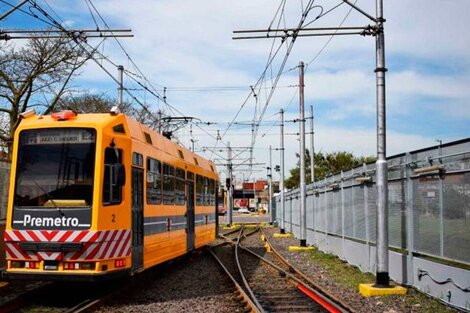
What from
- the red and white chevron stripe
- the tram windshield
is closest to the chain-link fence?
the red and white chevron stripe

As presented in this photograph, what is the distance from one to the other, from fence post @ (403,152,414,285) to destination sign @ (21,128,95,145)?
20.8 feet

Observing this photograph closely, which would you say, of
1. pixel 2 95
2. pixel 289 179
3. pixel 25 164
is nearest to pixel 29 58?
pixel 2 95

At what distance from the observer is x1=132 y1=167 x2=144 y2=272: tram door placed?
12.3 m

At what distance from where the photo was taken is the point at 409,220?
489 inches

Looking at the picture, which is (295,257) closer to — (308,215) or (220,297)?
(308,215)

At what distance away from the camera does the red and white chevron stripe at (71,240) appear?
10.8 metres

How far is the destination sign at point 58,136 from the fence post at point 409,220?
6349 mm

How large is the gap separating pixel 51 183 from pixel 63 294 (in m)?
2.67

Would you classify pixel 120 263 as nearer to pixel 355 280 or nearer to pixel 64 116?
pixel 64 116

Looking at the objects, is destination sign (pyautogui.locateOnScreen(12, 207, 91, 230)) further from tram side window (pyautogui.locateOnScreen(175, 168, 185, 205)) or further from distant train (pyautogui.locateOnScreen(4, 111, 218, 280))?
tram side window (pyautogui.locateOnScreen(175, 168, 185, 205))

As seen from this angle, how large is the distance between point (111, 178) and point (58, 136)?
1.31m

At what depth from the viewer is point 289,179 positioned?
84250 millimetres

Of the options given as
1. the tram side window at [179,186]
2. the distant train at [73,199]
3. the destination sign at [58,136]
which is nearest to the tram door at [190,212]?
the tram side window at [179,186]

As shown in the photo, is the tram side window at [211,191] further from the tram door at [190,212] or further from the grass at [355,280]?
the grass at [355,280]
